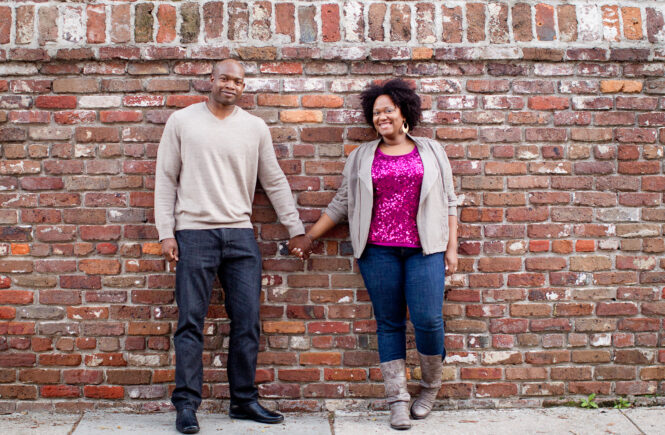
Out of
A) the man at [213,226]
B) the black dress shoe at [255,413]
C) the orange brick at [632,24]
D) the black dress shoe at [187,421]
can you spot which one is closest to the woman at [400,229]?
the man at [213,226]

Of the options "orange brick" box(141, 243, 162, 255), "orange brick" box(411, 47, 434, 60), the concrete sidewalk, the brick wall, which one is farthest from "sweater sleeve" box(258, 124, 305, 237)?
the concrete sidewalk

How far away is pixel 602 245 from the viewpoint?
3.66 metres

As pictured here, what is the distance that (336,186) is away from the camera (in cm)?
362

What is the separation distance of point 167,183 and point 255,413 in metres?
1.40

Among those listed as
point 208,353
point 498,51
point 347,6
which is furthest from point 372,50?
point 208,353

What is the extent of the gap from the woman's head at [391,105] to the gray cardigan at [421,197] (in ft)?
0.39

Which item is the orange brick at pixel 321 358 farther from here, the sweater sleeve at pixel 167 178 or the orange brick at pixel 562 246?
the orange brick at pixel 562 246

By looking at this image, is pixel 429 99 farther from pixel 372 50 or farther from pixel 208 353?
pixel 208 353

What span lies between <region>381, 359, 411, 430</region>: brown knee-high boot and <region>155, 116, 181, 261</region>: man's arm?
53.7 inches

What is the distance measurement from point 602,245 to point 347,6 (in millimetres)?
2143

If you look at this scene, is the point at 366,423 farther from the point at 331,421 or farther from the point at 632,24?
the point at 632,24

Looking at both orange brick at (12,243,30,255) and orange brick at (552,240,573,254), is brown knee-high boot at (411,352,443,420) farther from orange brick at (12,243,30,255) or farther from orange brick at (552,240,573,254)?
orange brick at (12,243,30,255)

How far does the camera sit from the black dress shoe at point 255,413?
133 inches

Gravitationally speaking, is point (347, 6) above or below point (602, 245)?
above
